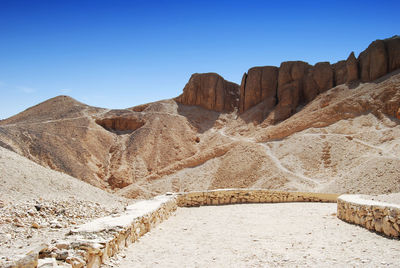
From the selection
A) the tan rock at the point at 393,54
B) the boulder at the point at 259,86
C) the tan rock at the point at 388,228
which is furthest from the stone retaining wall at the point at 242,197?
the boulder at the point at 259,86

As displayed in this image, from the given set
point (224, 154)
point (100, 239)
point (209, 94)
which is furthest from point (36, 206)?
point (209, 94)

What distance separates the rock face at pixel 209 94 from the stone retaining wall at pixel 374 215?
4423 cm

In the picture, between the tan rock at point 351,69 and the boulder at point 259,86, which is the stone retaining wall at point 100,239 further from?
the boulder at point 259,86

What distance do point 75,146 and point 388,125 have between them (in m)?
34.6

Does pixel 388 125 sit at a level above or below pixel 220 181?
above

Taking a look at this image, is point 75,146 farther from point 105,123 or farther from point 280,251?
point 280,251

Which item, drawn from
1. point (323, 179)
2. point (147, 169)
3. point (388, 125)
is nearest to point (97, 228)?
point (323, 179)

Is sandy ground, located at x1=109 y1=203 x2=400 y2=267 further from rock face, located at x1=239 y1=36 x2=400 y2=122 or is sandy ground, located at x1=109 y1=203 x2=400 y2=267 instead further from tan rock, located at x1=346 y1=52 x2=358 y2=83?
rock face, located at x1=239 y1=36 x2=400 y2=122

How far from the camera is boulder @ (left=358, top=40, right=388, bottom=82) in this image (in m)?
36.0

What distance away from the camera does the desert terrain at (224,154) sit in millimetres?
8633

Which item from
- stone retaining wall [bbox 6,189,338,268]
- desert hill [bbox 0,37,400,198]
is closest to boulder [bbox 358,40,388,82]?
desert hill [bbox 0,37,400,198]

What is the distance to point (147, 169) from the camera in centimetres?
3894

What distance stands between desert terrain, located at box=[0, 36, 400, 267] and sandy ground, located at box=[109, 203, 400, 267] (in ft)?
0.19

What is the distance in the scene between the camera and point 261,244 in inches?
300
